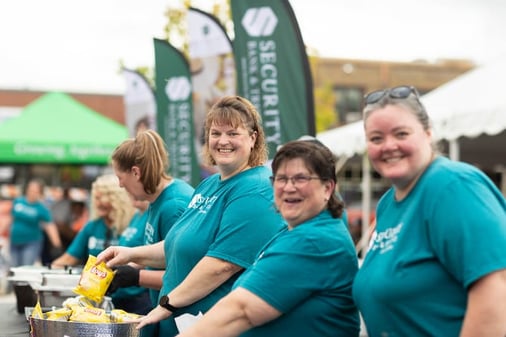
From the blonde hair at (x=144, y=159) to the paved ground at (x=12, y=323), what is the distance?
86 cm

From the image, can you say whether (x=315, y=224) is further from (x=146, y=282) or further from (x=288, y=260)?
(x=146, y=282)

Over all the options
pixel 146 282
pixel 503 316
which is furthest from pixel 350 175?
pixel 503 316

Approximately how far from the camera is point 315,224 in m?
2.29

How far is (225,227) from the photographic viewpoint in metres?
2.79

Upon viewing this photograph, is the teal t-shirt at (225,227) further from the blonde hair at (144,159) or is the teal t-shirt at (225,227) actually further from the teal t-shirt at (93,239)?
the teal t-shirt at (93,239)

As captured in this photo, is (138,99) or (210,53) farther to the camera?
(138,99)

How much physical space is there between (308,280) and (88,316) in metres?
1.00

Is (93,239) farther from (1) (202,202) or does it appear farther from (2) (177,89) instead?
(2) (177,89)

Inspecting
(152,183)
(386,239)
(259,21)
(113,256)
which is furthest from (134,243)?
(259,21)

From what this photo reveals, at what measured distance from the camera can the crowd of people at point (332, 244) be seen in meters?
1.93

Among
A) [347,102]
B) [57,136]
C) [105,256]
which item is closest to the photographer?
[105,256]

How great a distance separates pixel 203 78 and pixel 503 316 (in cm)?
813

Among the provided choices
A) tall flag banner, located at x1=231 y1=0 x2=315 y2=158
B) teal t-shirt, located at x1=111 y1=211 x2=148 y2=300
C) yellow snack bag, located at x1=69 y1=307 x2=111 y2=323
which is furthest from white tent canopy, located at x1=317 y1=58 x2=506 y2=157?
yellow snack bag, located at x1=69 y1=307 x2=111 y2=323

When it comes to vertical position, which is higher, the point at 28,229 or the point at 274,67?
the point at 274,67
